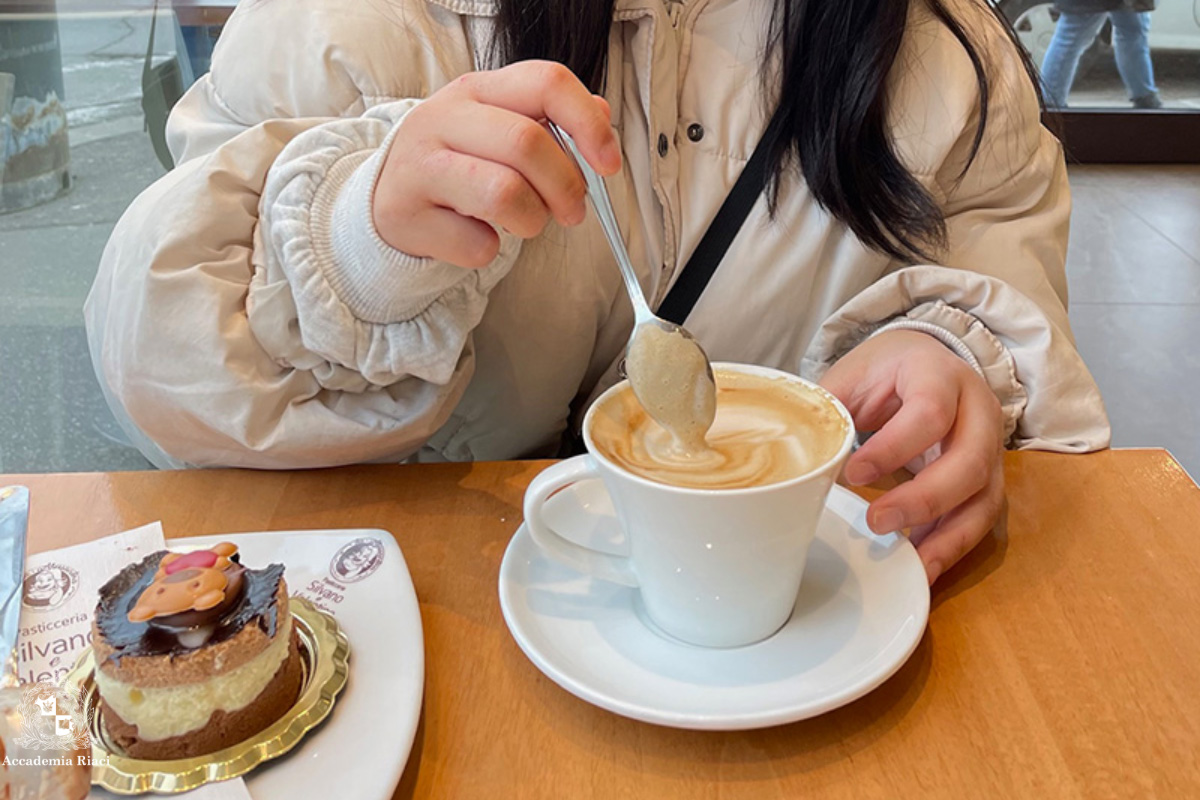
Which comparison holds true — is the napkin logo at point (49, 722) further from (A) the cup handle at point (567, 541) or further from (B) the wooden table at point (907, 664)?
(A) the cup handle at point (567, 541)

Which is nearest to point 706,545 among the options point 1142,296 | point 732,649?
point 732,649

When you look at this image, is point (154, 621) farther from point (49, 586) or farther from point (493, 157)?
point (493, 157)

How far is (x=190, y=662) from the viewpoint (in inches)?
20.7

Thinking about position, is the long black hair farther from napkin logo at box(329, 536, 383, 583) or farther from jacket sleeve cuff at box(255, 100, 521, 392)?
napkin logo at box(329, 536, 383, 583)

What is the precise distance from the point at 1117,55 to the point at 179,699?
4.42 metres

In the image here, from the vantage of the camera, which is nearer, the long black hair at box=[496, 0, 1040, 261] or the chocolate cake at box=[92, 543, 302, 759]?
the chocolate cake at box=[92, 543, 302, 759]

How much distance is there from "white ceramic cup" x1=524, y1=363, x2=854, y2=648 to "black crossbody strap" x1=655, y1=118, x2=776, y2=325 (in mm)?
359

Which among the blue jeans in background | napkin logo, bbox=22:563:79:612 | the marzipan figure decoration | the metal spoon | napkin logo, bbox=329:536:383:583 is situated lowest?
the blue jeans in background

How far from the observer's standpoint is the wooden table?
523 millimetres

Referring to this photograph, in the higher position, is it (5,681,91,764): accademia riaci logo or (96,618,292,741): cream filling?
(5,681,91,764): accademia riaci logo

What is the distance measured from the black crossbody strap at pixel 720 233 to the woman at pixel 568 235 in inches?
0.4

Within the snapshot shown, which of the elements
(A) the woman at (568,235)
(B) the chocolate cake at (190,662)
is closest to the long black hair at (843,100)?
(A) the woman at (568,235)

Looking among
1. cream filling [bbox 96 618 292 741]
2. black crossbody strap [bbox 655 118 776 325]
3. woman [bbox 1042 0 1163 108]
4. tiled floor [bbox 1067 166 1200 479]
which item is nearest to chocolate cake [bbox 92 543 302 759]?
cream filling [bbox 96 618 292 741]

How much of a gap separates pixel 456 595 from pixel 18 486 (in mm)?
352
